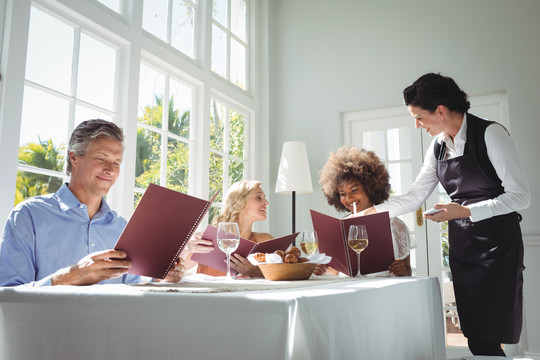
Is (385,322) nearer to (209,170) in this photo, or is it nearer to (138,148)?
(138,148)

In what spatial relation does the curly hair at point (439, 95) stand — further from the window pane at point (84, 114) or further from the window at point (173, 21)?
the window at point (173, 21)

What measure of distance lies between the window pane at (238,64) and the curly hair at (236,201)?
5.34ft

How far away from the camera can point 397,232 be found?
2.15 metres

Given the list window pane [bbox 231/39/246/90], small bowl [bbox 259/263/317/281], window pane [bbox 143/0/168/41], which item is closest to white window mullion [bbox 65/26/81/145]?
window pane [bbox 143/0/168/41]

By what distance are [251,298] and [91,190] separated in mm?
989

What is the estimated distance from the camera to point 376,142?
4121 millimetres

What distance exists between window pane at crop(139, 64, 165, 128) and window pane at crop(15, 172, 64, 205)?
0.82m

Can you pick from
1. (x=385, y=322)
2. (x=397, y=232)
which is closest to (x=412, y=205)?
(x=397, y=232)

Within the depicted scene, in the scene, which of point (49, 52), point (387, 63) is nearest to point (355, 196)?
point (49, 52)

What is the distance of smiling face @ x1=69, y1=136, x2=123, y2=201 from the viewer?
1.58 m

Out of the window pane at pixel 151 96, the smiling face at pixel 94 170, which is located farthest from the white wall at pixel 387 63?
the smiling face at pixel 94 170

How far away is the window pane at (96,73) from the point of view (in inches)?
103

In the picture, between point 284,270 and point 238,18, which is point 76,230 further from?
point 238,18

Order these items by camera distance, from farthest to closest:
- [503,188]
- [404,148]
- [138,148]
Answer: [404,148]
[138,148]
[503,188]
